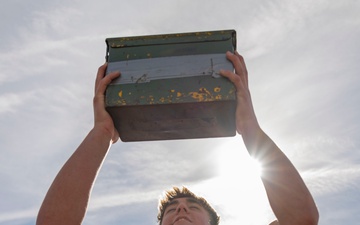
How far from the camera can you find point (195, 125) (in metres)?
2.99

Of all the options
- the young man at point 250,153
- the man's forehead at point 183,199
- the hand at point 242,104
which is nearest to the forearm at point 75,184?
the young man at point 250,153

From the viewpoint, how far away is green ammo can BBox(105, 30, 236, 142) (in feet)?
9.09

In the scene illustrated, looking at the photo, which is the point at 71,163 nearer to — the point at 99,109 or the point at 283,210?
the point at 99,109

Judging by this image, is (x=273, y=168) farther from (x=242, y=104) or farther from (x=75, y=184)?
(x=75, y=184)

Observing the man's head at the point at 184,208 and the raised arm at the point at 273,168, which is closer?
the raised arm at the point at 273,168

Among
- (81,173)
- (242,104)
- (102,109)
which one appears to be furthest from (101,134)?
(242,104)

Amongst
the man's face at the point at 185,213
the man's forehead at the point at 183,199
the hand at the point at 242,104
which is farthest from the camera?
the man's forehead at the point at 183,199

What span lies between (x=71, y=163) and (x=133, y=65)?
756 mm

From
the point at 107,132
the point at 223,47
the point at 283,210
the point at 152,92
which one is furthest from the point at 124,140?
the point at 283,210

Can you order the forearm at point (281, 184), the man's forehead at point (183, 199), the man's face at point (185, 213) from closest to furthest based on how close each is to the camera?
the forearm at point (281, 184) < the man's face at point (185, 213) < the man's forehead at point (183, 199)

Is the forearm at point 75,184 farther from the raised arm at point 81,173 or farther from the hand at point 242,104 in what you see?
the hand at point 242,104

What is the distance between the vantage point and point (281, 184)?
2490 millimetres

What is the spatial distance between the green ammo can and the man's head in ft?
4.73

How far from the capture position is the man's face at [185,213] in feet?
14.0
